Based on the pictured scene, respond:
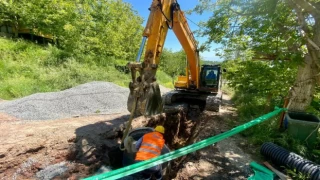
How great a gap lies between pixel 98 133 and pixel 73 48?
11860 mm

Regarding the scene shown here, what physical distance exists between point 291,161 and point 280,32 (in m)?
2.89

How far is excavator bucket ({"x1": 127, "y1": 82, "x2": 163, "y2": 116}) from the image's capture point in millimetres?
3430

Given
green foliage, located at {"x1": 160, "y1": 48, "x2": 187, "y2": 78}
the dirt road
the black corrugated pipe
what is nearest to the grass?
the dirt road

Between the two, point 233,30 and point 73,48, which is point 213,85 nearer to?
point 233,30

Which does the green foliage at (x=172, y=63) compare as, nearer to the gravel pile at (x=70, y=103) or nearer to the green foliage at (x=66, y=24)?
the green foliage at (x=66, y=24)

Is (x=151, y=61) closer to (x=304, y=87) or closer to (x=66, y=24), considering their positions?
(x=304, y=87)

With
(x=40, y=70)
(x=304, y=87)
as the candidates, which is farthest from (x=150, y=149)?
(x=40, y=70)

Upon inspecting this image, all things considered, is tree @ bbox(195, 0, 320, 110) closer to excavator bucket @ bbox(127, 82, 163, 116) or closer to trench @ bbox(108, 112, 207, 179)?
excavator bucket @ bbox(127, 82, 163, 116)

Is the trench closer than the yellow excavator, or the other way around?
the yellow excavator

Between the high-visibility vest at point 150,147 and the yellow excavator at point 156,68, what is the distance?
1.91 feet

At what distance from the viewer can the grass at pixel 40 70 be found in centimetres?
940

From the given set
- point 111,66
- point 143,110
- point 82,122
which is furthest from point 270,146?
point 111,66

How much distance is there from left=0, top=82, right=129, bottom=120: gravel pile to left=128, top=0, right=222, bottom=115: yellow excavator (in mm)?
2635

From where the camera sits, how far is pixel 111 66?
16.5 metres
